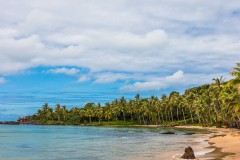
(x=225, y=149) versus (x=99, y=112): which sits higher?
(x=99, y=112)

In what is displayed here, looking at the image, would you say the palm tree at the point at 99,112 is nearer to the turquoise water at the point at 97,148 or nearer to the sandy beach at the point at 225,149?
the turquoise water at the point at 97,148

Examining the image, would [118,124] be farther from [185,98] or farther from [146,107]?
[185,98]

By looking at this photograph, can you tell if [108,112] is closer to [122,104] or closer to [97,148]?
[122,104]

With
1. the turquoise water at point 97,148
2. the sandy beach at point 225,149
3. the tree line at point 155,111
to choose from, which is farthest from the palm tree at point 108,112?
the sandy beach at point 225,149

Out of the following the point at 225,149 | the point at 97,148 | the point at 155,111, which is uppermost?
the point at 155,111

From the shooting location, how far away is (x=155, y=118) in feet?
556

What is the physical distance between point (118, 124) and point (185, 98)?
142 feet

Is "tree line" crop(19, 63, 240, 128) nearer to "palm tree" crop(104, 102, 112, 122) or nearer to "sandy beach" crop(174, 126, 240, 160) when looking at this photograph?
"palm tree" crop(104, 102, 112, 122)

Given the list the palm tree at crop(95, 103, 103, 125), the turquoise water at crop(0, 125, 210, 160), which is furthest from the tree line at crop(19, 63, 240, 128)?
the turquoise water at crop(0, 125, 210, 160)

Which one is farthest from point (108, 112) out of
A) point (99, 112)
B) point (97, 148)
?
point (97, 148)

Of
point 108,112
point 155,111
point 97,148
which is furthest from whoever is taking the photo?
point 108,112

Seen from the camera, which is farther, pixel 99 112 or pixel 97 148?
pixel 99 112

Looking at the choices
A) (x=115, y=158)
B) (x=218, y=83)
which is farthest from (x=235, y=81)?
(x=218, y=83)

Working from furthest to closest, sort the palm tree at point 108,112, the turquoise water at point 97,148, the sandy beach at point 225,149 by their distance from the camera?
the palm tree at point 108,112 → the turquoise water at point 97,148 → the sandy beach at point 225,149
